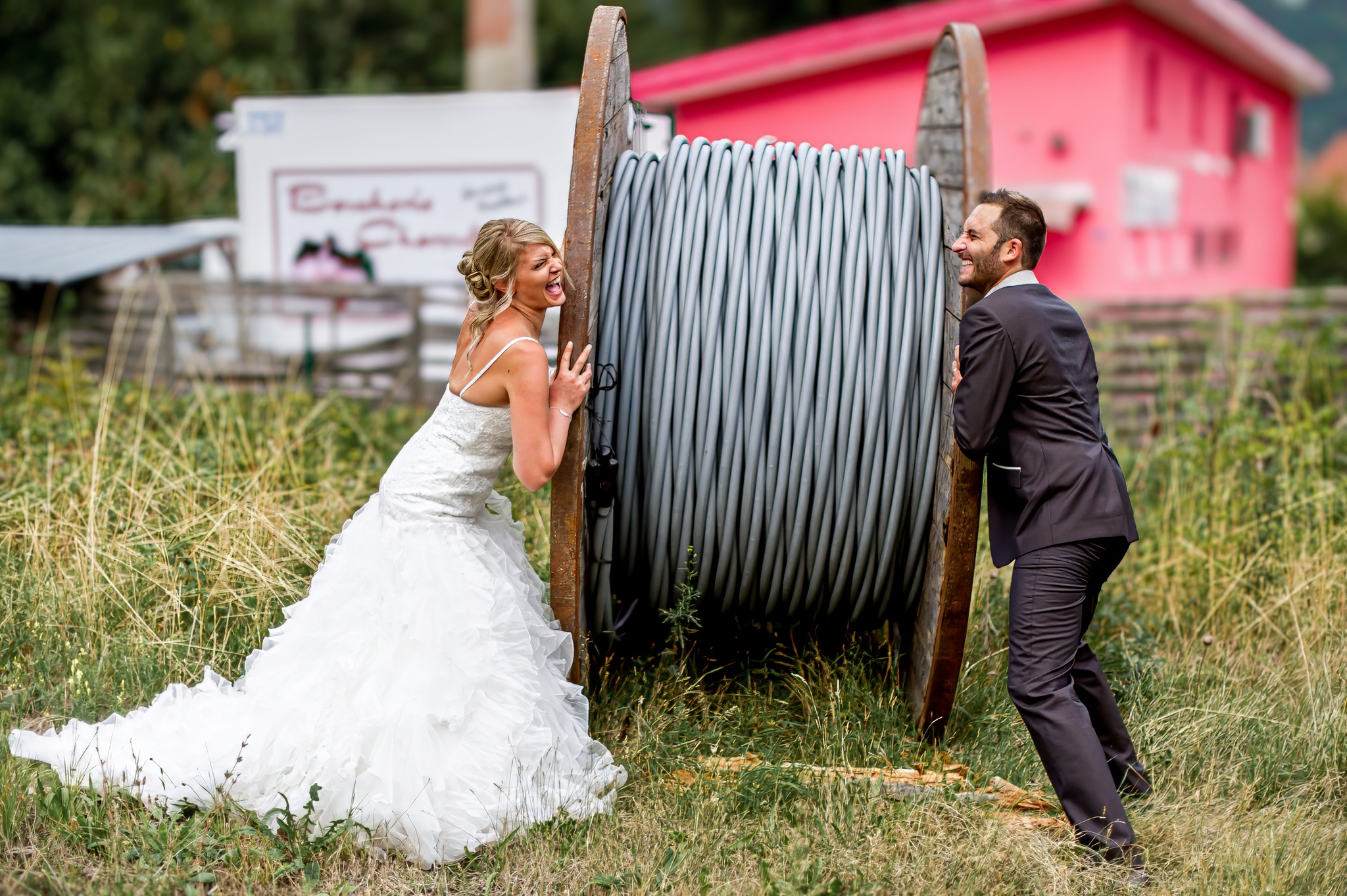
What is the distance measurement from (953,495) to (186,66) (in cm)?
2246

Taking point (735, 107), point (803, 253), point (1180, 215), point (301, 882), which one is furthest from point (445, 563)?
point (1180, 215)

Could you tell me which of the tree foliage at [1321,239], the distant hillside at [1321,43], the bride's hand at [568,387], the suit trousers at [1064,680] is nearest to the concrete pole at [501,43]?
the bride's hand at [568,387]

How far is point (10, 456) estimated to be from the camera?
18.1ft

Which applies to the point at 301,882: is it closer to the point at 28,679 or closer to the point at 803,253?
the point at 28,679

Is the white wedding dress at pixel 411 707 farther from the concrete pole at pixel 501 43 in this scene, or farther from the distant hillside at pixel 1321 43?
the distant hillside at pixel 1321 43

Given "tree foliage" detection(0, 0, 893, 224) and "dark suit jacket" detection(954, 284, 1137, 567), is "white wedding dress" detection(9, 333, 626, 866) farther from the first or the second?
"tree foliage" detection(0, 0, 893, 224)

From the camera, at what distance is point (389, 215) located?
34.2ft

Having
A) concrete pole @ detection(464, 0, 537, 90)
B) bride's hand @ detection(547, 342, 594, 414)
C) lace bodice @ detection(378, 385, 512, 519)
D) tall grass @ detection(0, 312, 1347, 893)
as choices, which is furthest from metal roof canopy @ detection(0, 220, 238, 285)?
bride's hand @ detection(547, 342, 594, 414)

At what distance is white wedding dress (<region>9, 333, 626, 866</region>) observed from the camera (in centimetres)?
329

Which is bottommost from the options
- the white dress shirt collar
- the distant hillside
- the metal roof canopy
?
the white dress shirt collar

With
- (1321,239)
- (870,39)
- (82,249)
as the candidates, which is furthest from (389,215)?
(1321,239)

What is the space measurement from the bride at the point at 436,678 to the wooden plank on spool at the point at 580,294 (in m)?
0.06

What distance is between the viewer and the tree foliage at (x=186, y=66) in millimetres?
20109

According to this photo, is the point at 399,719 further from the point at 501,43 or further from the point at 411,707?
the point at 501,43
